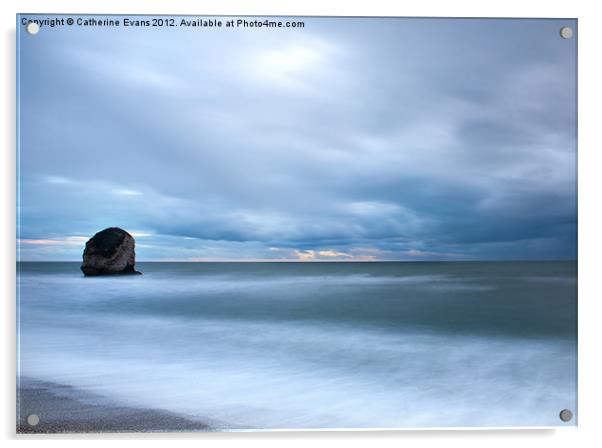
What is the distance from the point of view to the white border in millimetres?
1837

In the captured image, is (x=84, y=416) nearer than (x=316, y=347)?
Yes

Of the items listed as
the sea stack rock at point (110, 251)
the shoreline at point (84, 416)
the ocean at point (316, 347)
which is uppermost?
the sea stack rock at point (110, 251)

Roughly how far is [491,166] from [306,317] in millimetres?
1131

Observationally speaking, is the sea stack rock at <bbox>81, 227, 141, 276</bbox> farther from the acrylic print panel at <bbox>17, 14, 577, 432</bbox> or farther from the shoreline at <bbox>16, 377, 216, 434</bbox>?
the shoreline at <bbox>16, 377, 216, 434</bbox>

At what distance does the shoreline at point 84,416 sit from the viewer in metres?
1.80

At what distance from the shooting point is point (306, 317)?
2199 millimetres

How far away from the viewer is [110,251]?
2.00 metres

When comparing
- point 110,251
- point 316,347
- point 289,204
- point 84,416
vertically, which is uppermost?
point 289,204
